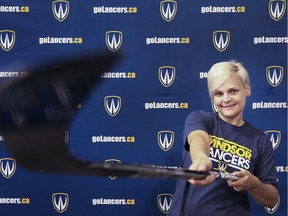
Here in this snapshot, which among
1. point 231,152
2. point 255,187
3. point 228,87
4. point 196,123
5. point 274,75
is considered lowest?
point 255,187

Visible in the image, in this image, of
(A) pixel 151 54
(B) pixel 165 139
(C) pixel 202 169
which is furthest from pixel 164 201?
(C) pixel 202 169

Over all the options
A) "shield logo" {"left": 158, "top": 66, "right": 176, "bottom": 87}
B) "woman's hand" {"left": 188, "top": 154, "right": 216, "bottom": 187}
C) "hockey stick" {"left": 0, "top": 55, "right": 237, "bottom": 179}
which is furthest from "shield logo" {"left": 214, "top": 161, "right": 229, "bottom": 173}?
"shield logo" {"left": 158, "top": 66, "right": 176, "bottom": 87}

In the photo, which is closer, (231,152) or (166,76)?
(231,152)

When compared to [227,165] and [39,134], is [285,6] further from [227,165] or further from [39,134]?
[39,134]

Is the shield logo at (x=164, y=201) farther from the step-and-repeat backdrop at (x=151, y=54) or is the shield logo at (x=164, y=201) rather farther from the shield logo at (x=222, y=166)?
the shield logo at (x=222, y=166)

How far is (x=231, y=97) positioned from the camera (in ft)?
5.18

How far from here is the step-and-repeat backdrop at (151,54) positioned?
229cm

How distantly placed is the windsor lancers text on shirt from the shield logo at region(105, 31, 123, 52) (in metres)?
0.90

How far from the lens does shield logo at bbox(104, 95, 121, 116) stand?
230 centimetres

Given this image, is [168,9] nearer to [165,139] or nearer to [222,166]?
[165,139]

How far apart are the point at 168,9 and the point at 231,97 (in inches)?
34.0

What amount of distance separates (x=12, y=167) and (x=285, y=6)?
1610mm

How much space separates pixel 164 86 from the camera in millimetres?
2301

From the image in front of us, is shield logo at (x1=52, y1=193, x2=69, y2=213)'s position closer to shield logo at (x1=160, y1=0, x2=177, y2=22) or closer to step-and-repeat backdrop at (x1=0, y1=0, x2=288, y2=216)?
step-and-repeat backdrop at (x1=0, y1=0, x2=288, y2=216)
